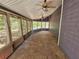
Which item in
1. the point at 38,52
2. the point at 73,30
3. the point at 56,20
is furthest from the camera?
the point at 56,20

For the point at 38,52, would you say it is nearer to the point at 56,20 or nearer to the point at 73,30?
the point at 73,30

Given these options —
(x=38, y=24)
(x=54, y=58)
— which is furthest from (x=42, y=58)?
(x=38, y=24)

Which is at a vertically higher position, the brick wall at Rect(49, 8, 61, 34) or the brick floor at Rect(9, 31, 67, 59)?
the brick wall at Rect(49, 8, 61, 34)

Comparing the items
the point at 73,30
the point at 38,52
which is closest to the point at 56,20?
the point at 38,52

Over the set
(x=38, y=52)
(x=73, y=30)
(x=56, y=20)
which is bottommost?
(x=38, y=52)

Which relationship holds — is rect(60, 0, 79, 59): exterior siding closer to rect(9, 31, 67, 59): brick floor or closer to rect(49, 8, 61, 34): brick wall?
rect(9, 31, 67, 59): brick floor

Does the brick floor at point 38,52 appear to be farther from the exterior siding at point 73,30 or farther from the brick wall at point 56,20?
the brick wall at point 56,20

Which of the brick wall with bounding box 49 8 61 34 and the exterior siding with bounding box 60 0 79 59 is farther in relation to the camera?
the brick wall with bounding box 49 8 61 34

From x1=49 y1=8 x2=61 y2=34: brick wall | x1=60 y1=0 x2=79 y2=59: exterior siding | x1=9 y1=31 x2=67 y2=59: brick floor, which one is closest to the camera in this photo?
x1=60 y1=0 x2=79 y2=59: exterior siding

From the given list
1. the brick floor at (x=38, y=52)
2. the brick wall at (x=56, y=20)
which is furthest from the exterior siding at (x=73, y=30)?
the brick wall at (x=56, y=20)

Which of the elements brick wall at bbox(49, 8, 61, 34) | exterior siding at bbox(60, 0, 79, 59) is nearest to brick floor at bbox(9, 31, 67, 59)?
exterior siding at bbox(60, 0, 79, 59)

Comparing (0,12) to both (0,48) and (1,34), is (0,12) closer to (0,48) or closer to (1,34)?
(1,34)

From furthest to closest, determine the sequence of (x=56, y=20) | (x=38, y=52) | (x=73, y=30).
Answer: (x=56, y=20) → (x=38, y=52) → (x=73, y=30)

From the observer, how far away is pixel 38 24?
740 inches
